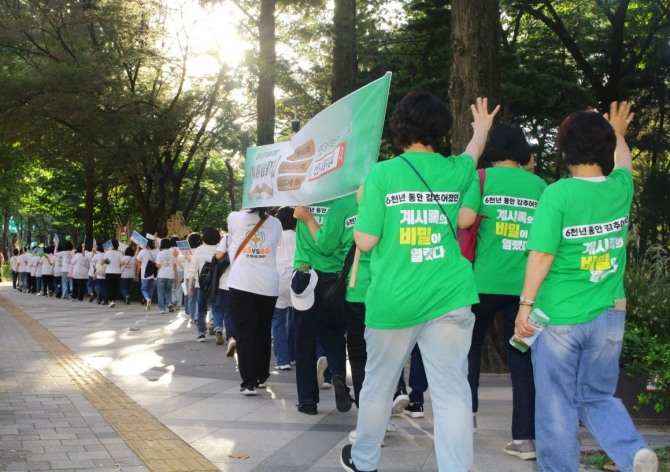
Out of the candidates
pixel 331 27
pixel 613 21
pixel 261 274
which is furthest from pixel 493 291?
pixel 613 21

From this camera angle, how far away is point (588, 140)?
4.19 meters

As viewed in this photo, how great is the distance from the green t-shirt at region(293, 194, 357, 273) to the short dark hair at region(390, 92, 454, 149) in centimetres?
183

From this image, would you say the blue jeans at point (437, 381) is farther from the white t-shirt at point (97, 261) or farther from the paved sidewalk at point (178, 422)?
the white t-shirt at point (97, 261)

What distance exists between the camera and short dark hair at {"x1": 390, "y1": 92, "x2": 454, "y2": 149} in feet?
14.3

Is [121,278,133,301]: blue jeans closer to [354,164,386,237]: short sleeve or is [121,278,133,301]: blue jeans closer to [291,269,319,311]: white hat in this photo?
[291,269,319,311]: white hat

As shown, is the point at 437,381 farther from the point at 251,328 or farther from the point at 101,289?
the point at 101,289

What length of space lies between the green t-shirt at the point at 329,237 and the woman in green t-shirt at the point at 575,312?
2262mm

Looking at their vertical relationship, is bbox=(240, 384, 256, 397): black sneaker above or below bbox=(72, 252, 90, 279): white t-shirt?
below

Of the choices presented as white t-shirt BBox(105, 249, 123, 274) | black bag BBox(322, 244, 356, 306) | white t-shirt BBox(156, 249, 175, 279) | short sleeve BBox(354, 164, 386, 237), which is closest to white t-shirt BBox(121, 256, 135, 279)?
white t-shirt BBox(105, 249, 123, 274)

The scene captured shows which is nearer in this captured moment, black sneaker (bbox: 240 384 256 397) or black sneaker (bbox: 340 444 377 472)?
black sneaker (bbox: 340 444 377 472)

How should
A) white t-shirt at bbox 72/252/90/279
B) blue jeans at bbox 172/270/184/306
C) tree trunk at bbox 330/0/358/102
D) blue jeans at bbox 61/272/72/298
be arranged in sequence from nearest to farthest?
tree trunk at bbox 330/0/358/102
blue jeans at bbox 172/270/184/306
white t-shirt at bbox 72/252/90/279
blue jeans at bbox 61/272/72/298

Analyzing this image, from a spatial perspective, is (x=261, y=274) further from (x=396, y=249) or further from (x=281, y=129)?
(x=281, y=129)

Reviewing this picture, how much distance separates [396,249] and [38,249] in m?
34.5

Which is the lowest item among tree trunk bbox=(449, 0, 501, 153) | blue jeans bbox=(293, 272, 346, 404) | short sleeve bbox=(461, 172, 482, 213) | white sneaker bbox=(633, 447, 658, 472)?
white sneaker bbox=(633, 447, 658, 472)
